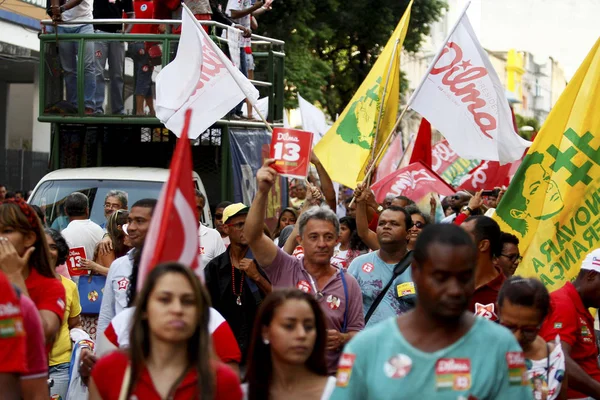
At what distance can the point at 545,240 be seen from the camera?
27.5 ft

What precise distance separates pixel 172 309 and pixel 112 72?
10.3m

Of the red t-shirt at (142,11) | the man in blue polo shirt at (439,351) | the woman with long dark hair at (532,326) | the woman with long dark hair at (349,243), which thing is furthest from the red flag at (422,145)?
the man in blue polo shirt at (439,351)

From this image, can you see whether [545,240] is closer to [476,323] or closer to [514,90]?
[476,323]

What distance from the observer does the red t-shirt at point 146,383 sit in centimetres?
411

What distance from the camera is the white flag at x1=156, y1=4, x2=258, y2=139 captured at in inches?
420

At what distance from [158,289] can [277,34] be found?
22.2 metres

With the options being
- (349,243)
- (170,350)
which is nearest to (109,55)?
(349,243)

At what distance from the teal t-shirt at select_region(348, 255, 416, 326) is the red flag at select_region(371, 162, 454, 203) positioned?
5.97 m

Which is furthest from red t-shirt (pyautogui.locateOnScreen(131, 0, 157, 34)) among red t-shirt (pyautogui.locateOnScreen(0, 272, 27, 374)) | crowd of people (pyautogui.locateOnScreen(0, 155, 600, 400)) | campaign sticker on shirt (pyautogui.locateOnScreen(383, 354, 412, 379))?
campaign sticker on shirt (pyautogui.locateOnScreen(383, 354, 412, 379))

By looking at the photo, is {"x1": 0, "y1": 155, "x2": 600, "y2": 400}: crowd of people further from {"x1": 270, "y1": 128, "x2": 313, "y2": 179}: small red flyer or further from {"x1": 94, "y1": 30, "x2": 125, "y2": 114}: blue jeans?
{"x1": 94, "y1": 30, "x2": 125, "y2": 114}: blue jeans

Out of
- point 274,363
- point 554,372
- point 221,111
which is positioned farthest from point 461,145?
point 274,363

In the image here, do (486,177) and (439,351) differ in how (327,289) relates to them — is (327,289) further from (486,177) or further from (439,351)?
(486,177)

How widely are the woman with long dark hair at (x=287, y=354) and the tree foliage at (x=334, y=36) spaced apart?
2115 cm

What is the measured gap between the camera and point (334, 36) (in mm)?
30625
